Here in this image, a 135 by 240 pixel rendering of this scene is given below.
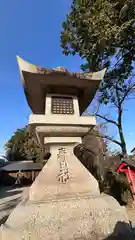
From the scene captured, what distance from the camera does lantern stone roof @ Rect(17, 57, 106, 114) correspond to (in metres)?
2.09

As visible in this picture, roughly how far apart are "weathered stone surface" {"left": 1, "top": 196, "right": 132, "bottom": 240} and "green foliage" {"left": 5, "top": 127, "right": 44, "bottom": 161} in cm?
1559

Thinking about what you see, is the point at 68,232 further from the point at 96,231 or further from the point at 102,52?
the point at 102,52

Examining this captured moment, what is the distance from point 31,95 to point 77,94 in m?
0.85

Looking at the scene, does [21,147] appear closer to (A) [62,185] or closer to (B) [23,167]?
(B) [23,167]

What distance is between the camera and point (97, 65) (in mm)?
6340

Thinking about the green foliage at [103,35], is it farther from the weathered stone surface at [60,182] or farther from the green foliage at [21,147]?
the green foliage at [21,147]

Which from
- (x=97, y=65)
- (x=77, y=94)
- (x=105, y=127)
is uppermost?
(x=97, y=65)

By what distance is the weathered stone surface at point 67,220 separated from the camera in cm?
151

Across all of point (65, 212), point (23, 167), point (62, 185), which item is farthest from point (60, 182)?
point (23, 167)

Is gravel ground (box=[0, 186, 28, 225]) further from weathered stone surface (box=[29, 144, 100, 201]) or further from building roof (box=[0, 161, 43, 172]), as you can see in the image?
building roof (box=[0, 161, 43, 172])

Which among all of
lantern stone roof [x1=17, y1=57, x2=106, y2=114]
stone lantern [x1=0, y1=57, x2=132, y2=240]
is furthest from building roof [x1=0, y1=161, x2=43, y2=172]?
stone lantern [x1=0, y1=57, x2=132, y2=240]

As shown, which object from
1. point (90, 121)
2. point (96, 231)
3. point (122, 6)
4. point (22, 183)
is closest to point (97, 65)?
point (122, 6)

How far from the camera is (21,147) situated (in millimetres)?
21141

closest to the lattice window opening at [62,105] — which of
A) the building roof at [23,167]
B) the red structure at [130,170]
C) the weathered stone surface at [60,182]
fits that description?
the weathered stone surface at [60,182]
